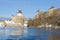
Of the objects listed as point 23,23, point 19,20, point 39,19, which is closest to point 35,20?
point 39,19

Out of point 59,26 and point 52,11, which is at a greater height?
point 52,11

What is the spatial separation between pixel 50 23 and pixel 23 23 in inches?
1070

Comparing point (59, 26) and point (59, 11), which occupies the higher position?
point (59, 11)

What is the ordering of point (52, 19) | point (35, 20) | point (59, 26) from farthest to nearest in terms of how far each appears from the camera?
point (35, 20), point (52, 19), point (59, 26)

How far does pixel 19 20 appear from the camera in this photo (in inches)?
6093

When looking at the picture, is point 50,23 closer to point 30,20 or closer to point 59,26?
point 59,26

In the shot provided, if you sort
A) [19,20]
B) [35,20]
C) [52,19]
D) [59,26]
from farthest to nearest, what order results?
1. [19,20]
2. [35,20]
3. [52,19]
4. [59,26]

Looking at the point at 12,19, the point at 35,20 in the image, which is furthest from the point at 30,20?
the point at 12,19

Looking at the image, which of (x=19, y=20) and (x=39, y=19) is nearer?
(x=39, y=19)

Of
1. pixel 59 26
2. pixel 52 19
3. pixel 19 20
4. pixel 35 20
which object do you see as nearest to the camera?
pixel 59 26

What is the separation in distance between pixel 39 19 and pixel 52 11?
10551mm

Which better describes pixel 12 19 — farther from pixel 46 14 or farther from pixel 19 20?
pixel 46 14

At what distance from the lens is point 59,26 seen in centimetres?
11675

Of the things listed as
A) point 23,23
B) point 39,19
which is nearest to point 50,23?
point 39,19
